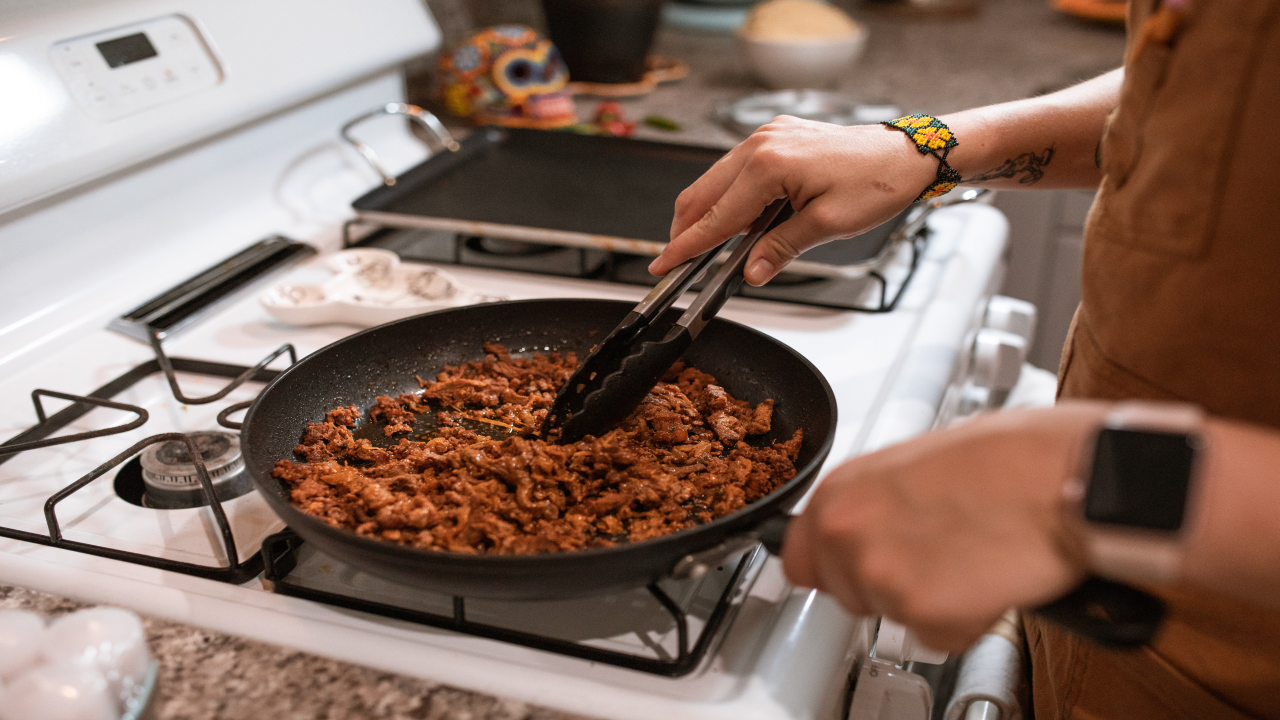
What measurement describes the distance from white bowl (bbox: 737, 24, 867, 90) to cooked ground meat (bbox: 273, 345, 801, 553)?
1.11 metres

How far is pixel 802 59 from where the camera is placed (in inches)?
68.9

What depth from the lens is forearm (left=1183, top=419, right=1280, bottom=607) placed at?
388mm

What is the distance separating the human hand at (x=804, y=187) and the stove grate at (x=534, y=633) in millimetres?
279

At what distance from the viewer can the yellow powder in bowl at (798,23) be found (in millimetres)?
1781

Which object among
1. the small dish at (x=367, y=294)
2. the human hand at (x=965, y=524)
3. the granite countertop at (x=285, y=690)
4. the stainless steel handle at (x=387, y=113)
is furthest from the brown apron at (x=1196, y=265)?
the stainless steel handle at (x=387, y=113)

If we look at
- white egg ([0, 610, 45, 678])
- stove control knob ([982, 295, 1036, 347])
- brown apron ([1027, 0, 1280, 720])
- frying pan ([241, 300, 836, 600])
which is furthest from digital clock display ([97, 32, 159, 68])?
stove control knob ([982, 295, 1036, 347])

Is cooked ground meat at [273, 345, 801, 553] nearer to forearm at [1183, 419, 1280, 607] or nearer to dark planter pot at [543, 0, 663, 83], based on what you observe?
forearm at [1183, 419, 1280, 607]

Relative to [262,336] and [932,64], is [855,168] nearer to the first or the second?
[262,336]

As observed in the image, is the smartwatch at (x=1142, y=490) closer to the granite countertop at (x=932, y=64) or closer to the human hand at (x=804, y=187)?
the human hand at (x=804, y=187)

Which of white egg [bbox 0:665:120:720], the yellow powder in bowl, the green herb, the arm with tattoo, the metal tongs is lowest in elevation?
the green herb

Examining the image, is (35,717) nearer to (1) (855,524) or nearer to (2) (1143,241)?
(1) (855,524)

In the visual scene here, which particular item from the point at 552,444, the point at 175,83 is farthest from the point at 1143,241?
the point at 175,83

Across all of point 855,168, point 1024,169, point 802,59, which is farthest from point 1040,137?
point 802,59

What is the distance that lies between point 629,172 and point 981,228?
0.49 meters
